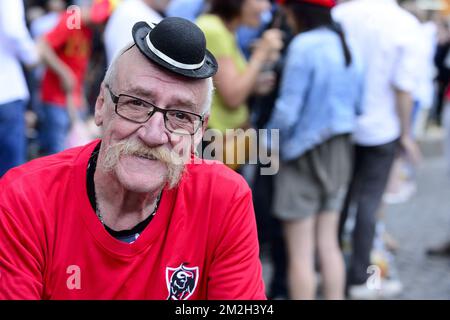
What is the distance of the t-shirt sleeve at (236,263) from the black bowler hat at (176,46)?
1.30 feet

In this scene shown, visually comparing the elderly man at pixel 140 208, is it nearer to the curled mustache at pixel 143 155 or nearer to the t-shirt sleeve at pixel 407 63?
the curled mustache at pixel 143 155

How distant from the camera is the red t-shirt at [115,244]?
2.04m

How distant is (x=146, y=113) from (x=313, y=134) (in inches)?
84.0

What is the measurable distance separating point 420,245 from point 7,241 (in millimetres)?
4718

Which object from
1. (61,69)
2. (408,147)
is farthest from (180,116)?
(61,69)

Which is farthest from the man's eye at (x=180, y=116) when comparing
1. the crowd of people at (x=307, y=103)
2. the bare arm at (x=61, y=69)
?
the bare arm at (x=61, y=69)

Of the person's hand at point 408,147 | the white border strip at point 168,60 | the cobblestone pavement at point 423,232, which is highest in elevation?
the white border strip at point 168,60

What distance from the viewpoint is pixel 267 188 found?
203 inches

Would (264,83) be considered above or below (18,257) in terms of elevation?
below

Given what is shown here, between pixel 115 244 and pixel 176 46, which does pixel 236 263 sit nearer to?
pixel 115 244

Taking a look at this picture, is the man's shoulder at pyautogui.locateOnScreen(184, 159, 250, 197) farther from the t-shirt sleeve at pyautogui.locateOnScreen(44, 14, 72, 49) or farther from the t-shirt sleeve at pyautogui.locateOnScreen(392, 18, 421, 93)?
the t-shirt sleeve at pyautogui.locateOnScreen(44, 14, 72, 49)

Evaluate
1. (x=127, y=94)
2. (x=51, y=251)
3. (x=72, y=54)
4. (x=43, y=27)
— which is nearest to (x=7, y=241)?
(x=51, y=251)

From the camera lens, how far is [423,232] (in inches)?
263
